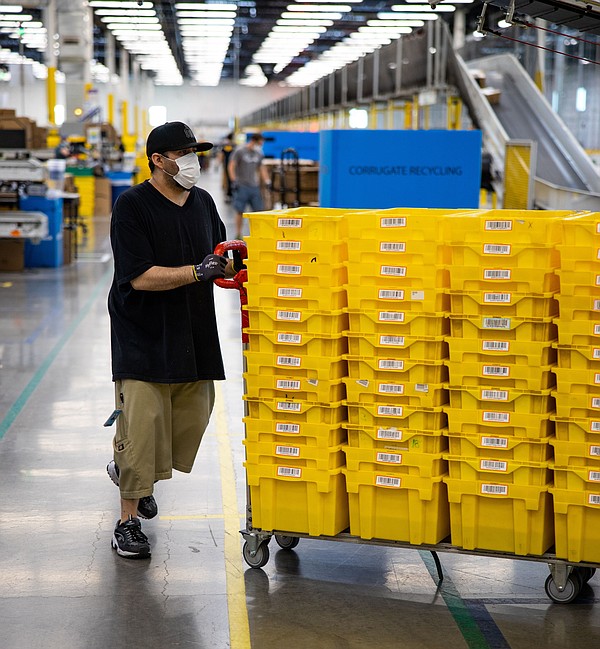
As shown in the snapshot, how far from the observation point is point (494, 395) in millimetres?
3857

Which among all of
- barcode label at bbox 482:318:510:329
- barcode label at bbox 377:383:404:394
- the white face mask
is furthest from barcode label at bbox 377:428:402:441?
the white face mask

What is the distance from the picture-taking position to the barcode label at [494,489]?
3898 mm

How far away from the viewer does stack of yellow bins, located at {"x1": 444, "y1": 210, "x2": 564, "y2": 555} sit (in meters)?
3.79

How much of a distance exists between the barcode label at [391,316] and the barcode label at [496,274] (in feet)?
1.19

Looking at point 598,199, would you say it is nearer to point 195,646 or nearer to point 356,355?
point 356,355

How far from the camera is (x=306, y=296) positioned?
3.99 meters

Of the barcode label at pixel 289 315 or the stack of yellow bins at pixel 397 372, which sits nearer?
the stack of yellow bins at pixel 397 372

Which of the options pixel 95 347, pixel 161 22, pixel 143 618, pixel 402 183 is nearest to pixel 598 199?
pixel 402 183

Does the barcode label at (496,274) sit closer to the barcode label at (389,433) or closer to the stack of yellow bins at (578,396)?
the stack of yellow bins at (578,396)

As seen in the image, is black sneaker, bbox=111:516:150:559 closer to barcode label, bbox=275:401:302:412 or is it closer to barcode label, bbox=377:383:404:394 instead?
barcode label, bbox=275:401:302:412

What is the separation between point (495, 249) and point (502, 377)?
499 mm

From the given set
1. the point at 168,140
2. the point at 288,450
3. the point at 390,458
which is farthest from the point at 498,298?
the point at 168,140

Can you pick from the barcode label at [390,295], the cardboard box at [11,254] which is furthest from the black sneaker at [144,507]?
the cardboard box at [11,254]

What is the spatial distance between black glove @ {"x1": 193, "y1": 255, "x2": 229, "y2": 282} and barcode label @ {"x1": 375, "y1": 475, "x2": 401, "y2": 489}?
3.48 ft
